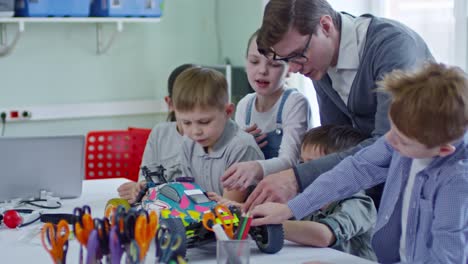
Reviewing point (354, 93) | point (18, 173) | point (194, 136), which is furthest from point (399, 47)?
point (18, 173)

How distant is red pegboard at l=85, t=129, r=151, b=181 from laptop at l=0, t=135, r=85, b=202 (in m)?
0.98

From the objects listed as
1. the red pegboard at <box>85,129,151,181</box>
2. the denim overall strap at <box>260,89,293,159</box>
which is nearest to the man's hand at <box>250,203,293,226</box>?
the denim overall strap at <box>260,89,293,159</box>

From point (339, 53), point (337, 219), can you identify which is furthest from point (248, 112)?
point (337, 219)

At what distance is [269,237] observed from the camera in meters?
1.76

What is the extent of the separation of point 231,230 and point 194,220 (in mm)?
138

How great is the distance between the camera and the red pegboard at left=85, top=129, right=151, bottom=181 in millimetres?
3445

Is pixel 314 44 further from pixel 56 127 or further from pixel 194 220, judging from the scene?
pixel 56 127

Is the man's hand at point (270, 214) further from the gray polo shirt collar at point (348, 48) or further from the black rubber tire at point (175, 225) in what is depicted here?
the gray polo shirt collar at point (348, 48)

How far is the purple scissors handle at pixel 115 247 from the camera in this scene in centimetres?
133

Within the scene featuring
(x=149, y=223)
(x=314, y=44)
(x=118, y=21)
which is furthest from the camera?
(x=118, y=21)

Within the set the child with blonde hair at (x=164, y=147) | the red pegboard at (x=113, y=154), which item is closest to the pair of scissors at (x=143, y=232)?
the child with blonde hair at (x=164, y=147)

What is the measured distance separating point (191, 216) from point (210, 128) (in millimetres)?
668

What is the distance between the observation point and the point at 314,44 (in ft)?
7.27

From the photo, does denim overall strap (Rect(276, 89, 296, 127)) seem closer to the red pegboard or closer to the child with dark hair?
the child with dark hair
